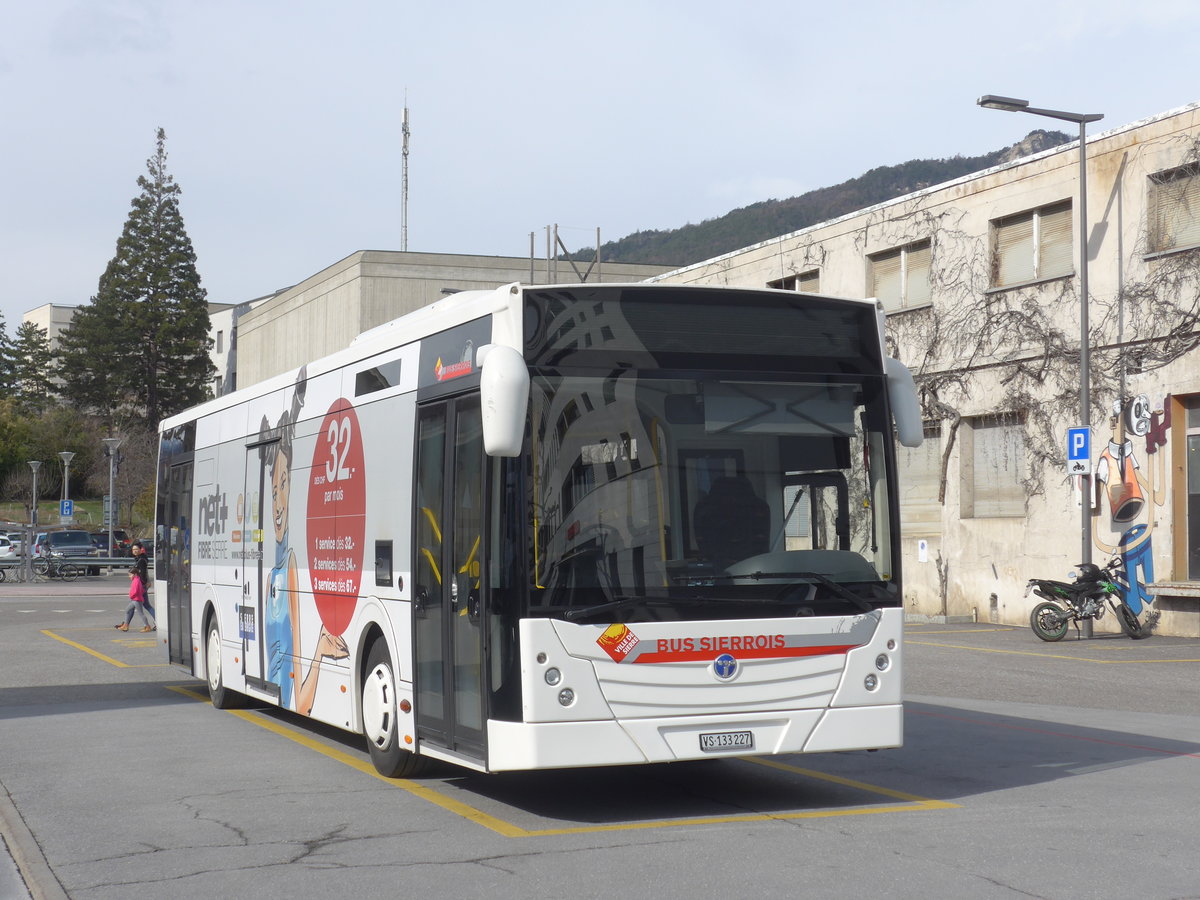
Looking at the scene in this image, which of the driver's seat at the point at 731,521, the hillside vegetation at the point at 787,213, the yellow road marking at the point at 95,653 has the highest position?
the hillside vegetation at the point at 787,213

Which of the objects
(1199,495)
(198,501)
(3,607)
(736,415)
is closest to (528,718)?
(736,415)

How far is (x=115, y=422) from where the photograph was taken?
305 ft

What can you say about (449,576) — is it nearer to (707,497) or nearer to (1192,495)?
(707,497)

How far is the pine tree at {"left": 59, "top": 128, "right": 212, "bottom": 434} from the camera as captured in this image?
85.6 m

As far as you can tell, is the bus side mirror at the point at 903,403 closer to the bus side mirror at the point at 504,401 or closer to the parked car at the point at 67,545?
the bus side mirror at the point at 504,401

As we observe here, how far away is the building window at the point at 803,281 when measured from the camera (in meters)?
33.5

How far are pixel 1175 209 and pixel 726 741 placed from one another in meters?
18.6

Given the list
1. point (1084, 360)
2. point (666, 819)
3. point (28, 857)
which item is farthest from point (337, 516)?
point (1084, 360)

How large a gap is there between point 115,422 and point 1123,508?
7779cm

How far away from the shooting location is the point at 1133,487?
24.7 m

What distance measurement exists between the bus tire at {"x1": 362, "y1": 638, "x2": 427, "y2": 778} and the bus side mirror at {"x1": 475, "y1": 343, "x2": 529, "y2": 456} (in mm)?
2483

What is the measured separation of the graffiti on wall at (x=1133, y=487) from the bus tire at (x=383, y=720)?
56.0ft

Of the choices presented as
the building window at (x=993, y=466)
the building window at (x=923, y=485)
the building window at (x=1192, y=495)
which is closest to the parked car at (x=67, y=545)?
the building window at (x=923, y=485)

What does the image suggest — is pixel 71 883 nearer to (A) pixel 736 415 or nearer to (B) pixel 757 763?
(A) pixel 736 415
